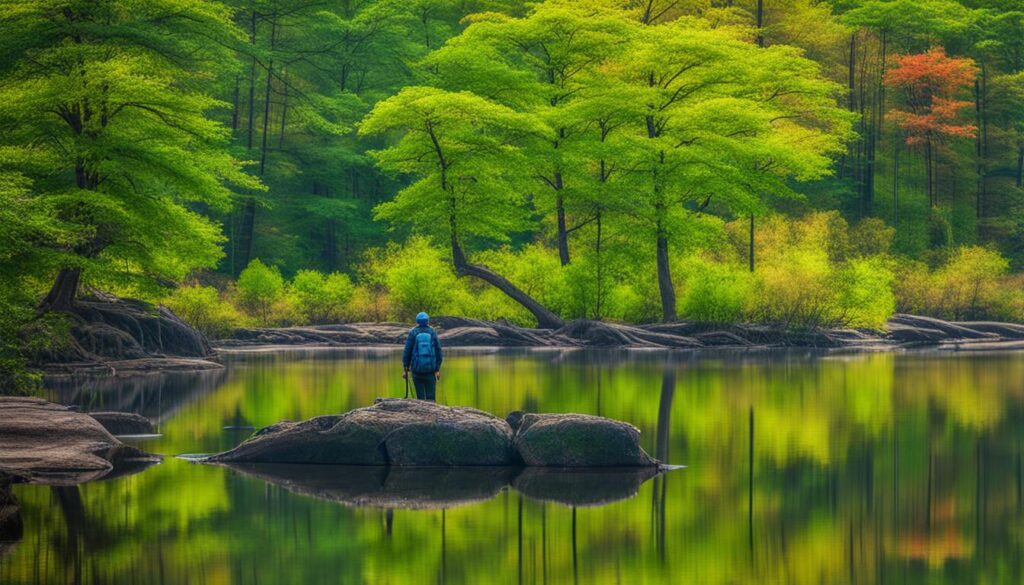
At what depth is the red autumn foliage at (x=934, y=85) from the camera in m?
57.5

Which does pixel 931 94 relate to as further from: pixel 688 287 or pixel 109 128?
pixel 109 128

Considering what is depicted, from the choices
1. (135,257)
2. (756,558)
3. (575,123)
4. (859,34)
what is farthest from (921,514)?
(859,34)

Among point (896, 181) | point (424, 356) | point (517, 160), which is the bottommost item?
point (424, 356)

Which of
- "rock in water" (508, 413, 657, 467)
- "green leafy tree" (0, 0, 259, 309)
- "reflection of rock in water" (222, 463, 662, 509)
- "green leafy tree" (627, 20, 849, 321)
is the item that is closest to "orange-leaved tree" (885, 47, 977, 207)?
"green leafy tree" (627, 20, 849, 321)

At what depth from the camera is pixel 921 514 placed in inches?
475

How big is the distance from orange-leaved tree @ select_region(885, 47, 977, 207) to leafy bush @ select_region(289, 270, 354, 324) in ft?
82.3

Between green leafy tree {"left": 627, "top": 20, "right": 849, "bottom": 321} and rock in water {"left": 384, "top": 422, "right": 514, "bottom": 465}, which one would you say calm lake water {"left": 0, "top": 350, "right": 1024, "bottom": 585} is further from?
green leafy tree {"left": 627, "top": 20, "right": 849, "bottom": 321}

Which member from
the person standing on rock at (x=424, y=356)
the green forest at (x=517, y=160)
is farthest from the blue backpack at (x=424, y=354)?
the green forest at (x=517, y=160)

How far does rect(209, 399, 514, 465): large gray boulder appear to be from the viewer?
1545 centimetres

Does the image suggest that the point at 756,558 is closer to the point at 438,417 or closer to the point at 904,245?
the point at 438,417

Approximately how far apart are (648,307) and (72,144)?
74.2ft

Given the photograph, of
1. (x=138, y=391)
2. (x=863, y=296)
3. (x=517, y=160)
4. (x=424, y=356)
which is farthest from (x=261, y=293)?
(x=424, y=356)

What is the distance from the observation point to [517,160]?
45.3m

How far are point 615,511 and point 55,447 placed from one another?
6666mm
